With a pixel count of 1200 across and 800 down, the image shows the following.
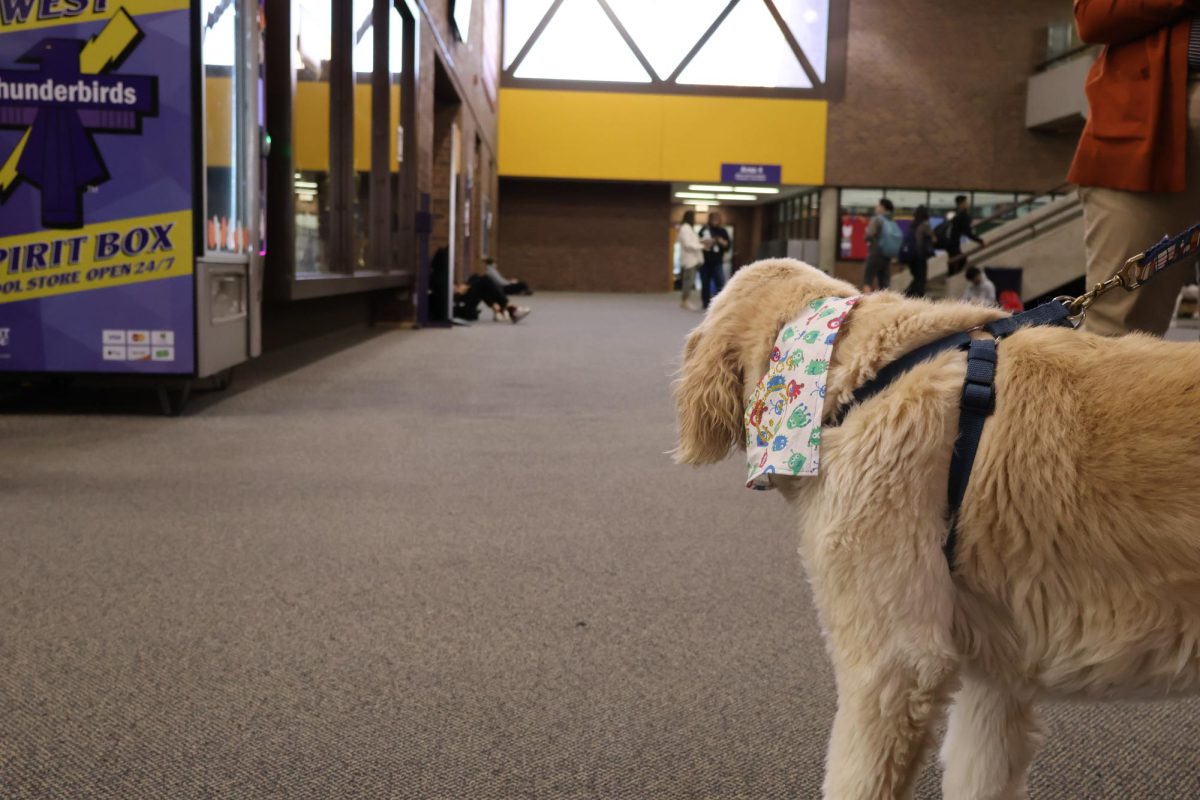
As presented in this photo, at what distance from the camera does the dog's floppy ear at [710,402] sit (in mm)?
1592

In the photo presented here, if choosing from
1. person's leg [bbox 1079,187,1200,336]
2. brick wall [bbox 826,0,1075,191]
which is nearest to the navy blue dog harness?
person's leg [bbox 1079,187,1200,336]

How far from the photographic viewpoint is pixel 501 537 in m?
3.28

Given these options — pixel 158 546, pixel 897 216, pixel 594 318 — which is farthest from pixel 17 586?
pixel 897 216

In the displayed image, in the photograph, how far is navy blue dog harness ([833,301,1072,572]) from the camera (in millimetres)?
1281

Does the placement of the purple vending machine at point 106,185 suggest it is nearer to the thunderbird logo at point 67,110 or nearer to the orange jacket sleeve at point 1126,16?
the thunderbird logo at point 67,110

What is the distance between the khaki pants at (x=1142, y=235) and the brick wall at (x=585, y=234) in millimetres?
26425

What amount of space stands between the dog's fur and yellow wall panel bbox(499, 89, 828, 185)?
25.2 metres

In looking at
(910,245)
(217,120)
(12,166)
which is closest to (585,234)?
(910,245)

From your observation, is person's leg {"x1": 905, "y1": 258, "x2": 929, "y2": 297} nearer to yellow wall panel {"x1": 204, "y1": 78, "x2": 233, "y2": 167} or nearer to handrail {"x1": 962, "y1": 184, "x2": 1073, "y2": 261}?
handrail {"x1": 962, "y1": 184, "x2": 1073, "y2": 261}

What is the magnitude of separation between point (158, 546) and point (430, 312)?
1045 cm

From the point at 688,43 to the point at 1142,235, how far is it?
24.5 metres

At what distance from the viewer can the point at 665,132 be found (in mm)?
25766

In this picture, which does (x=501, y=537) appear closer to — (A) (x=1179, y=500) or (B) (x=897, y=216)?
(A) (x=1179, y=500)

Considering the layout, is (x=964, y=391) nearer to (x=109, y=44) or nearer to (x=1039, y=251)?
(x=109, y=44)
